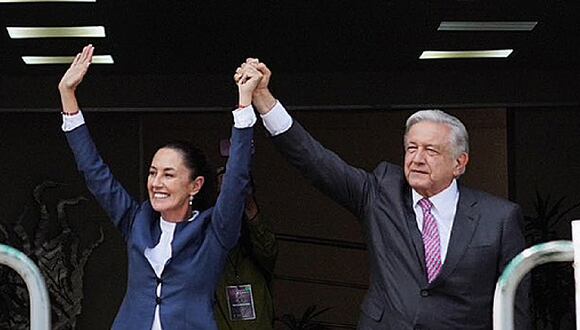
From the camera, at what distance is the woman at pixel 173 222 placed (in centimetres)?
310

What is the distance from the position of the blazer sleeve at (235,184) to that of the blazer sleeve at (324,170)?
10 centimetres

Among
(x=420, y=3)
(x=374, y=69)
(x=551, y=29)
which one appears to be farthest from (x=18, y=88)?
(x=551, y=29)

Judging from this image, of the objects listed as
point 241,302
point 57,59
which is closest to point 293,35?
point 57,59

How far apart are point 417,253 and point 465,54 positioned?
4.80 metres

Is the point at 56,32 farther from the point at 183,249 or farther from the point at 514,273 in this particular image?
the point at 514,273

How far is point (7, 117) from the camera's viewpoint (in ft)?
26.8

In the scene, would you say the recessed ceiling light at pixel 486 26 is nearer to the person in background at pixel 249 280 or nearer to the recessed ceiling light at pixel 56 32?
the recessed ceiling light at pixel 56 32

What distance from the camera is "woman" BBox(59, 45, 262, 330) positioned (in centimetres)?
310

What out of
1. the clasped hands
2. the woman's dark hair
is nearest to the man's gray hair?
the clasped hands

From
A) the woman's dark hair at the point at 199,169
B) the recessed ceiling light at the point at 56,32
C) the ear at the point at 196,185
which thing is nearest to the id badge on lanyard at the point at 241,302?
the woman's dark hair at the point at 199,169

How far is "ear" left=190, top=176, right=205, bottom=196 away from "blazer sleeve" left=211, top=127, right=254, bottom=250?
183 millimetres

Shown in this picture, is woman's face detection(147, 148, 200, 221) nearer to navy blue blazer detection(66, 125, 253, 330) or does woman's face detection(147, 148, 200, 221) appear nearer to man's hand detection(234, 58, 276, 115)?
navy blue blazer detection(66, 125, 253, 330)

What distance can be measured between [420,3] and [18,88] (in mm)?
3172

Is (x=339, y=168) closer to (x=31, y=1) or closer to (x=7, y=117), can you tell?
(x=31, y=1)
